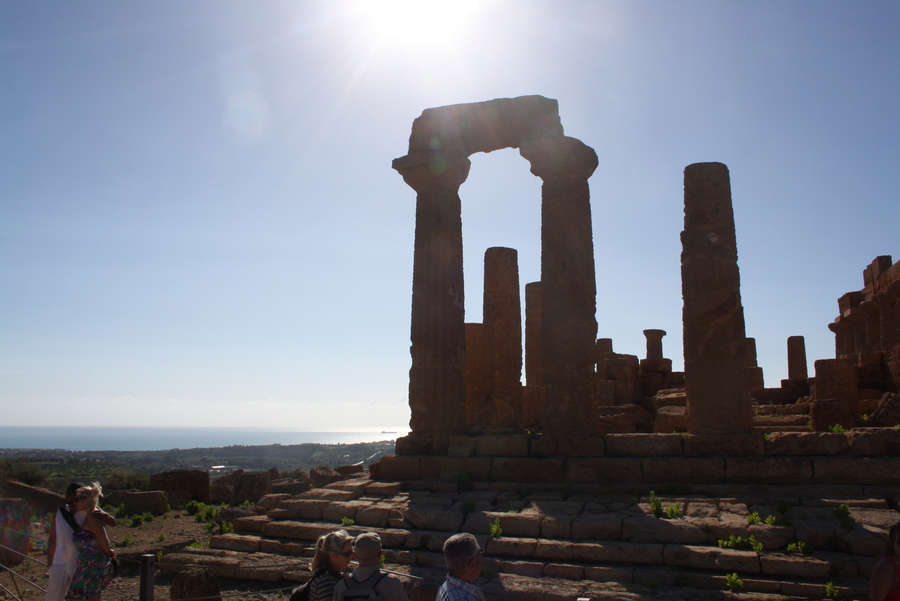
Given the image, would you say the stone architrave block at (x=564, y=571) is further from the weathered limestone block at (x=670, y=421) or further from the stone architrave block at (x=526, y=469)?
the weathered limestone block at (x=670, y=421)

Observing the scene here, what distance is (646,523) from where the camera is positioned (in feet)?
30.2

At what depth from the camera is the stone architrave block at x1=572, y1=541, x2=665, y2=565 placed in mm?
8422

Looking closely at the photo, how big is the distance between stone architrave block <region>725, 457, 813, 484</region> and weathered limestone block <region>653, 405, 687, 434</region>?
11.7 feet

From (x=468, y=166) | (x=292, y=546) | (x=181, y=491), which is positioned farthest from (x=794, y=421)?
(x=181, y=491)

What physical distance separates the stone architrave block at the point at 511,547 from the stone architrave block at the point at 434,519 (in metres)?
0.89

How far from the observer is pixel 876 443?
35.0 feet

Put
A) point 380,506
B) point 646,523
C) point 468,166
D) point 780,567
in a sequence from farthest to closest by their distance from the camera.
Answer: point 468,166, point 380,506, point 646,523, point 780,567

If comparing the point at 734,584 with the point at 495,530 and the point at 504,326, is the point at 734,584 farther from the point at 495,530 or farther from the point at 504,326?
the point at 504,326

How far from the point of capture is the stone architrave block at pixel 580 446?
1252 cm

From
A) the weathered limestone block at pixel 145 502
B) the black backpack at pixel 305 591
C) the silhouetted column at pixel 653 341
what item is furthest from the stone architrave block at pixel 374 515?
the silhouetted column at pixel 653 341

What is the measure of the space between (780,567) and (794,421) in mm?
7967

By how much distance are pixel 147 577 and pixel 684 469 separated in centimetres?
852

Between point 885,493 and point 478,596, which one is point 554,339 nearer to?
point 885,493

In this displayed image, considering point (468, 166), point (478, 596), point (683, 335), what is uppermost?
point (468, 166)
